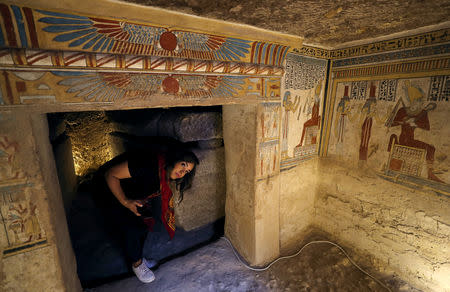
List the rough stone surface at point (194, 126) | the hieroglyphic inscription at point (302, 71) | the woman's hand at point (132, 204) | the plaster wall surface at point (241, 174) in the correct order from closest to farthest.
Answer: the woman's hand at point (132, 204)
the plaster wall surface at point (241, 174)
the hieroglyphic inscription at point (302, 71)
the rough stone surface at point (194, 126)

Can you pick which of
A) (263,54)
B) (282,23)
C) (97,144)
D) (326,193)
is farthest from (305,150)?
(97,144)

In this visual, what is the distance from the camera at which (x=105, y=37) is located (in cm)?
129

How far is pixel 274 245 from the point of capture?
8.73 feet

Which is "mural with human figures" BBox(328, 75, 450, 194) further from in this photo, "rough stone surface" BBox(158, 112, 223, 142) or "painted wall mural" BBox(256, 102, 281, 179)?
"rough stone surface" BBox(158, 112, 223, 142)

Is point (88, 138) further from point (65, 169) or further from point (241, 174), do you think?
point (241, 174)

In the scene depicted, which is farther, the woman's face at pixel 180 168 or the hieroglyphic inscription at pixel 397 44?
the woman's face at pixel 180 168

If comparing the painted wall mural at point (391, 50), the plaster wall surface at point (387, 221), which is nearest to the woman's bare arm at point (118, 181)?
the painted wall mural at point (391, 50)

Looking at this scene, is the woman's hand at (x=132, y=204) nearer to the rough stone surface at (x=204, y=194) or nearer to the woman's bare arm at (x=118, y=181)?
the woman's bare arm at (x=118, y=181)

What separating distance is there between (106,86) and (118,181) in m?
1.02

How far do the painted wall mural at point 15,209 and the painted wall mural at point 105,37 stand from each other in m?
0.58

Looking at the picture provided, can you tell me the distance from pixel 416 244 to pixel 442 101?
1.53m

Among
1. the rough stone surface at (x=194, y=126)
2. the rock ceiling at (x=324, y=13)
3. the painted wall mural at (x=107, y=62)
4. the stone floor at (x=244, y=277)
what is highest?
the rock ceiling at (x=324, y=13)

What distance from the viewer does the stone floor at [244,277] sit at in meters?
2.17

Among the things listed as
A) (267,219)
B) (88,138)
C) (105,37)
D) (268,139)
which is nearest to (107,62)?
(105,37)
